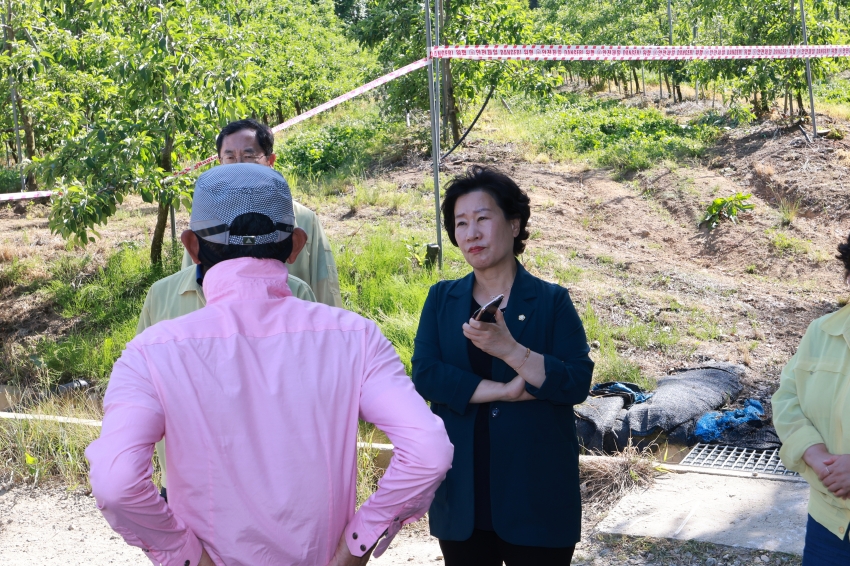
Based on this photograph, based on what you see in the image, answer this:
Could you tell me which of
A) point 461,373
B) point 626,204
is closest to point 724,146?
point 626,204

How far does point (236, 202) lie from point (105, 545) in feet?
10.7

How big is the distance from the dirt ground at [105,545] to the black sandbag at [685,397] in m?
1.10

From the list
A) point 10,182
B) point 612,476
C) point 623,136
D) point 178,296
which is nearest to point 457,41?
point 623,136

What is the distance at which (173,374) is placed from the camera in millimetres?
1593

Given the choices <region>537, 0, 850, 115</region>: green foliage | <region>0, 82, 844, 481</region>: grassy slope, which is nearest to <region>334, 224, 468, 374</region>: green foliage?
<region>0, 82, 844, 481</region>: grassy slope

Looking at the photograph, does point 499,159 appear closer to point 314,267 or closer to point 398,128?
point 398,128

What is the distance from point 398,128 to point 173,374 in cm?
1344

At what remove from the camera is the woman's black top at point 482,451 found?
8.65 ft

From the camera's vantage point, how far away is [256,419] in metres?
1.61

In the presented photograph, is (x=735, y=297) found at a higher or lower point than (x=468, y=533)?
lower

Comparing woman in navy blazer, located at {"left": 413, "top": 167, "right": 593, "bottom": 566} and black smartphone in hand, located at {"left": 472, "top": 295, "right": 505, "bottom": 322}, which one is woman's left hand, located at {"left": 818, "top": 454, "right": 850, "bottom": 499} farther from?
black smartphone in hand, located at {"left": 472, "top": 295, "right": 505, "bottom": 322}

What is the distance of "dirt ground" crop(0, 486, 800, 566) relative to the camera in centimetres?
355

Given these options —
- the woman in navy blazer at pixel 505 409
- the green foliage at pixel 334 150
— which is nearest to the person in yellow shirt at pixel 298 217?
the woman in navy blazer at pixel 505 409

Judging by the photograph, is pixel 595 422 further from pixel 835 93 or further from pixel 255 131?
pixel 835 93
